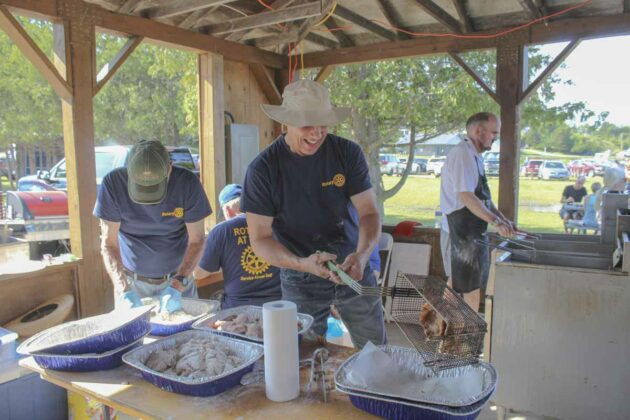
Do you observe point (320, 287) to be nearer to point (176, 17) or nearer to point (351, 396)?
point (351, 396)

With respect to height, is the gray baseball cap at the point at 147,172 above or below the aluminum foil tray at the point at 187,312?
above

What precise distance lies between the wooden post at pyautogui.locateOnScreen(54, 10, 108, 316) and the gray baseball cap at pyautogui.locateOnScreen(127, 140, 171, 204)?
4.37 ft

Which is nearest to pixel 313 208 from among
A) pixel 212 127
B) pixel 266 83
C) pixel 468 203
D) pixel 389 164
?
pixel 468 203

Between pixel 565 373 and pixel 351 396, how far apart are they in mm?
1714

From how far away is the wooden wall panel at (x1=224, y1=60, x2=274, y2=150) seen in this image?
546 centimetres

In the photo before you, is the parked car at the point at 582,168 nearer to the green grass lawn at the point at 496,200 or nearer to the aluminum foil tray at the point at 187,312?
the green grass lawn at the point at 496,200

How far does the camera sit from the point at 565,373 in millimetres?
2574

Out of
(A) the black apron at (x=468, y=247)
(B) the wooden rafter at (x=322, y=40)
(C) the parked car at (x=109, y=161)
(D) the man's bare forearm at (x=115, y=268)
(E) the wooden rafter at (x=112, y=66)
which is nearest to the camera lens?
(D) the man's bare forearm at (x=115, y=268)

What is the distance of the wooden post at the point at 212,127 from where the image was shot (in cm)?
505

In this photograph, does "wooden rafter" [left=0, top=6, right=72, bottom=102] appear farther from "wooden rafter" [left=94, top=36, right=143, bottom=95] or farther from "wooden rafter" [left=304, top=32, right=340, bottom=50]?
"wooden rafter" [left=304, top=32, right=340, bottom=50]

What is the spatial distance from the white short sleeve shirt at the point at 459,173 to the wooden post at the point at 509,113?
3.63ft

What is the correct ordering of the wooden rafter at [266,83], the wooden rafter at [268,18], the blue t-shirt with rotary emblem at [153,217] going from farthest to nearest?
1. the wooden rafter at [266,83]
2. the wooden rafter at [268,18]
3. the blue t-shirt with rotary emblem at [153,217]

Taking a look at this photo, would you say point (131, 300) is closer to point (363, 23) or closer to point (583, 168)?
point (363, 23)

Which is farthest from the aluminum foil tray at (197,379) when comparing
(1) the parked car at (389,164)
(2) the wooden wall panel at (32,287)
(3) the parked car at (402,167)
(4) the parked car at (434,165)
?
(4) the parked car at (434,165)
